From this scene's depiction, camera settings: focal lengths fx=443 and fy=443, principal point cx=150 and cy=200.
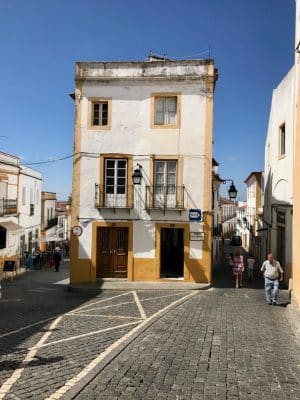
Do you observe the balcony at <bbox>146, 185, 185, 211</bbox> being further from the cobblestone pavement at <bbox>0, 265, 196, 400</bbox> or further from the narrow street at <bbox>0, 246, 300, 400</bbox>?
the narrow street at <bbox>0, 246, 300, 400</bbox>


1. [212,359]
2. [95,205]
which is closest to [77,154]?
[95,205]

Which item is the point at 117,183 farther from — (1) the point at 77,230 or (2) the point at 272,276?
(2) the point at 272,276

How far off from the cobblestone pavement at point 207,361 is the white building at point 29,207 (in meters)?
20.9

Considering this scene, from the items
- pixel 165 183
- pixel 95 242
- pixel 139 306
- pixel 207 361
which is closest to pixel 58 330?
pixel 139 306

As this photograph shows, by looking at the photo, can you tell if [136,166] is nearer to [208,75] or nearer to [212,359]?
[208,75]

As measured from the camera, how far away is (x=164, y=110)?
16344 mm

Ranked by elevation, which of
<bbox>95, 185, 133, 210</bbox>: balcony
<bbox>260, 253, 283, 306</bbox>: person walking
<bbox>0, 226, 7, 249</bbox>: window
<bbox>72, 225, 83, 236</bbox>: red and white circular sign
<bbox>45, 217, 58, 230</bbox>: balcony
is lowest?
<bbox>260, 253, 283, 306</bbox>: person walking

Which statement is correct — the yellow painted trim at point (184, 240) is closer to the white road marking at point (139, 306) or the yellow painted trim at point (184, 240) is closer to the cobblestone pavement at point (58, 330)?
the cobblestone pavement at point (58, 330)

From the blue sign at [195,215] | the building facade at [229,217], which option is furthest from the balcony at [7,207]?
the building facade at [229,217]

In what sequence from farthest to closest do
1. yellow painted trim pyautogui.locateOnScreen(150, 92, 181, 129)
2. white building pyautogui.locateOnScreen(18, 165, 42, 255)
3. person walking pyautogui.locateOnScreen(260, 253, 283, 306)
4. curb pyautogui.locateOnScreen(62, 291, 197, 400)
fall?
white building pyautogui.locateOnScreen(18, 165, 42, 255)
yellow painted trim pyautogui.locateOnScreen(150, 92, 181, 129)
person walking pyautogui.locateOnScreen(260, 253, 283, 306)
curb pyautogui.locateOnScreen(62, 291, 197, 400)

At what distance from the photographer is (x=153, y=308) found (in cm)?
1180

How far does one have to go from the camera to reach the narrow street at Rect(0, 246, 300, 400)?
19.3 ft

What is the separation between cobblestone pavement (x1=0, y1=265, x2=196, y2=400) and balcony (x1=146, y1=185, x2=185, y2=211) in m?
3.08

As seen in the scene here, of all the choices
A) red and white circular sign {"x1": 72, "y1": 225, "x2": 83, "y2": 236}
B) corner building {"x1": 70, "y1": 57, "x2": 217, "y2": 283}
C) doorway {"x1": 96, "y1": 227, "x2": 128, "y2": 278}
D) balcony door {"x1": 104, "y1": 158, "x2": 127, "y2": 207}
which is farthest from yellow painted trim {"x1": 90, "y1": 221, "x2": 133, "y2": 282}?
balcony door {"x1": 104, "y1": 158, "x2": 127, "y2": 207}
